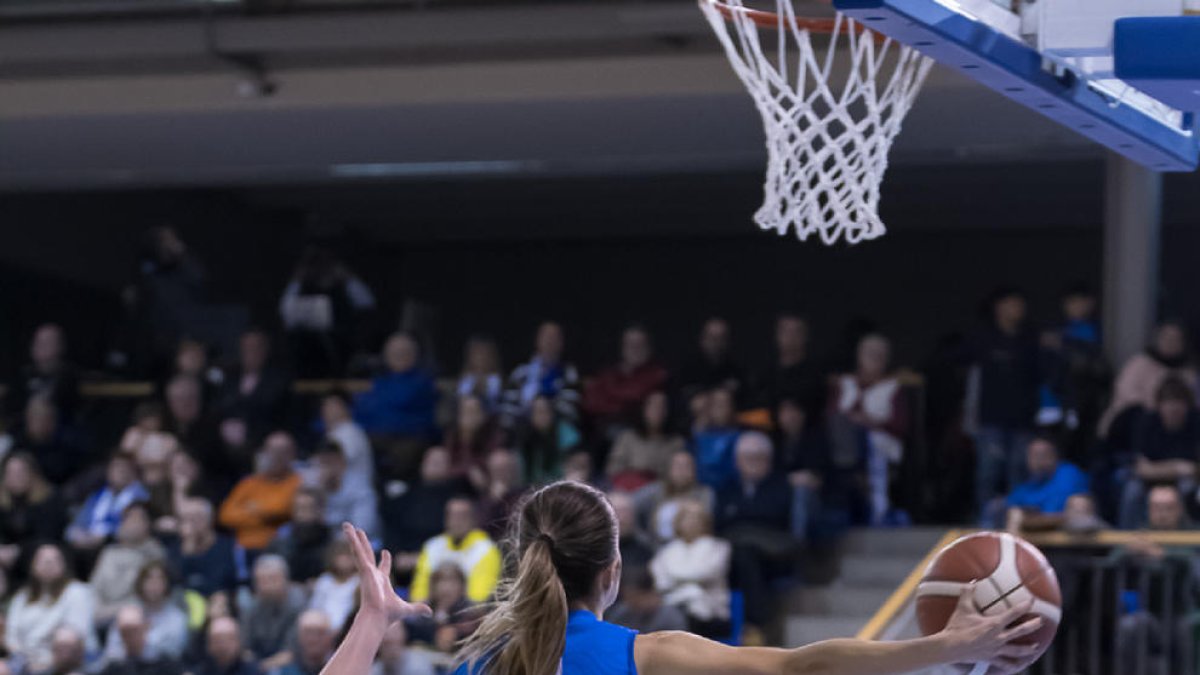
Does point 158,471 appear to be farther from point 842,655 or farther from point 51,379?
point 842,655

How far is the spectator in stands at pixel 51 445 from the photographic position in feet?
38.9

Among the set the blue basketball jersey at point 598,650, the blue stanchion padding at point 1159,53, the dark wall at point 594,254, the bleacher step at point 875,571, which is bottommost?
the bleacher step at point 875,571

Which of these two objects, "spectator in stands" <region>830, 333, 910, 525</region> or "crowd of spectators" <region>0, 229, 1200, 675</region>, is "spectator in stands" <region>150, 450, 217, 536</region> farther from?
"spectator in stands" <region>830, 333, 910, 525</region>

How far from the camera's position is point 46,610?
10.1 metres

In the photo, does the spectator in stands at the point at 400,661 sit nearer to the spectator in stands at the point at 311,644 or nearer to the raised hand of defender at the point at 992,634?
the spectator in stands at the point at 311,644

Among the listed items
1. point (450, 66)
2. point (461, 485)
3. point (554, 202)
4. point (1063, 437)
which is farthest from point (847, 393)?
point (554, 202)

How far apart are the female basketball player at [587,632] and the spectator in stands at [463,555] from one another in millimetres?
6426

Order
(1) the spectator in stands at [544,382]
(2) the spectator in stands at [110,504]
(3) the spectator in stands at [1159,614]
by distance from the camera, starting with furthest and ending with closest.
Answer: (1) the spectator in stands at [544,382] < (2) the spectator in stands at [110,504] < (3) the spectator in stands at [1159,614]

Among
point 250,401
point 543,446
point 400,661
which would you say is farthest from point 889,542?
point 250,401

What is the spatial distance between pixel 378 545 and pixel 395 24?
3.12 metres

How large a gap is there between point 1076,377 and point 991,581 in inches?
283

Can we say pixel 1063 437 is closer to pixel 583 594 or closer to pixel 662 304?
pixel 662 304

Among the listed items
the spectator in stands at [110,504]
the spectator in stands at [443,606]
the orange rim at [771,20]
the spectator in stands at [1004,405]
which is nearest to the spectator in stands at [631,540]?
the spectator in stands at [443,606]

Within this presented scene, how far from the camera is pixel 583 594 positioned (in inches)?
121
